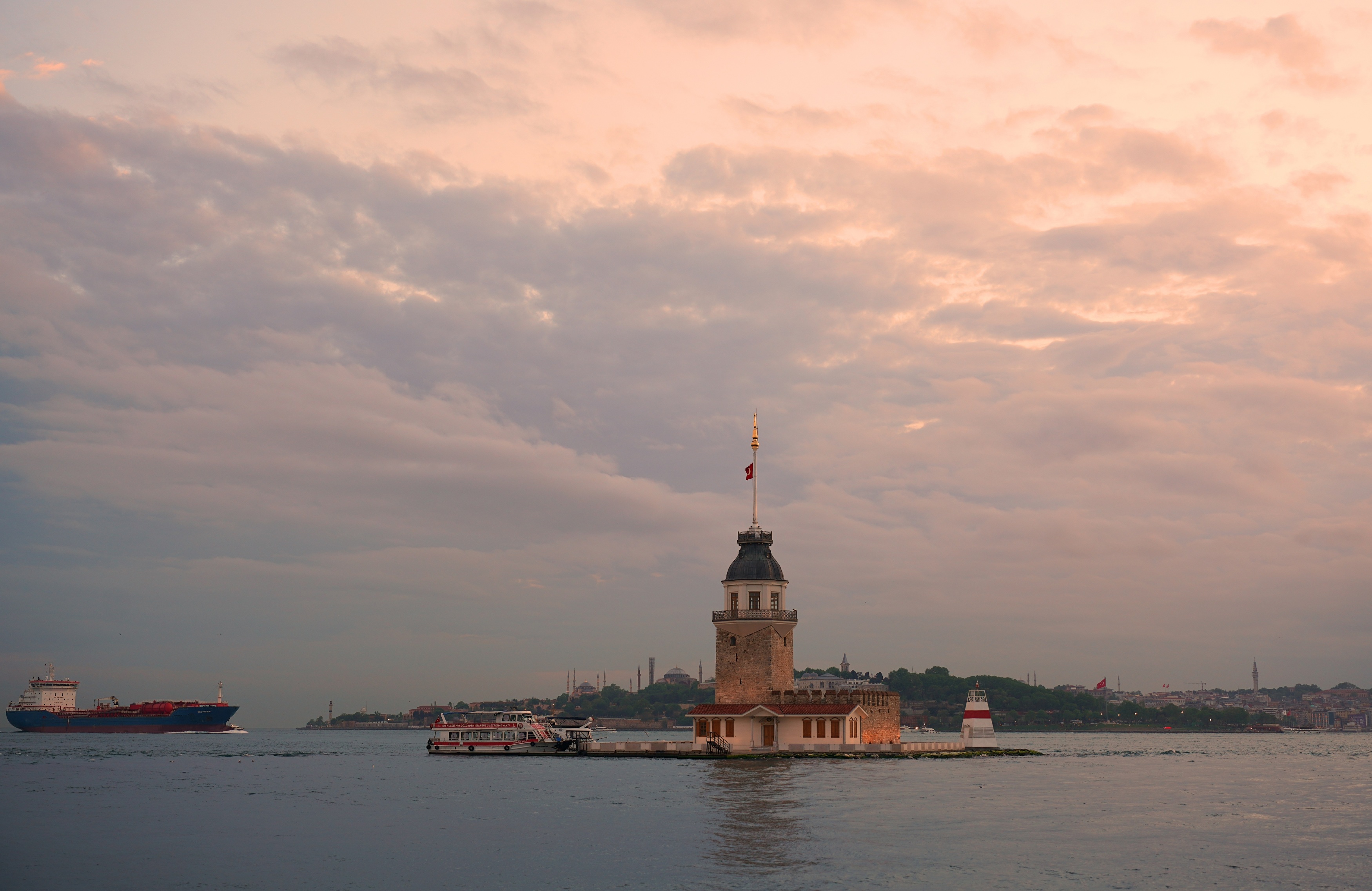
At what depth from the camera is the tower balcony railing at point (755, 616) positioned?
73938 mm

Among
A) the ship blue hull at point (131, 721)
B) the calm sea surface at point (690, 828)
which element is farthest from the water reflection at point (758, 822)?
the ship blue hull at point (131, 721)

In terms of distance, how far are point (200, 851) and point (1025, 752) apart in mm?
69150

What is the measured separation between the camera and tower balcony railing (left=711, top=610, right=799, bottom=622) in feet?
243

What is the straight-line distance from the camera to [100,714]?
17412cm

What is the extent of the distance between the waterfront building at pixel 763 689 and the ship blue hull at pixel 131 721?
129 meters

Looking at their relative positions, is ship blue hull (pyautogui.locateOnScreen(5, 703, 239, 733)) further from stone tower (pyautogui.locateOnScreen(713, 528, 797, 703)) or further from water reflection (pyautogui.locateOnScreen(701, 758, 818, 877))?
water reflection (pyautogui.locateOnScreen(701, 758, 818, 877))

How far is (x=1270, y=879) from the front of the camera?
31422 mm

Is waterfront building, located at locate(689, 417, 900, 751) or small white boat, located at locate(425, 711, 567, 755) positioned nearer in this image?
waterfront building, located at locate(689, 417, 900, 751)

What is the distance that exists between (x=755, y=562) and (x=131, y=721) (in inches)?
5282

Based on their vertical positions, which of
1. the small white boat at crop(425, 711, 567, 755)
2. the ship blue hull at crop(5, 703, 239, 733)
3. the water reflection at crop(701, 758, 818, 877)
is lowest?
the ship blue hull at crop(5, 703, 239, 733)

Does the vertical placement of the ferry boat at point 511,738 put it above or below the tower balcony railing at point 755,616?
below

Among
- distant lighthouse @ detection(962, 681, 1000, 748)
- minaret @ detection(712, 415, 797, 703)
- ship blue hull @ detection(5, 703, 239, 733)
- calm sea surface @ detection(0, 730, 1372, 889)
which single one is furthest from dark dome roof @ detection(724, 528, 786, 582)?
ship blue hull @ detection(5, 703, 239, 733)

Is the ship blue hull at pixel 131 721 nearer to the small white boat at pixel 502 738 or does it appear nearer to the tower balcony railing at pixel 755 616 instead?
the small white boat at pixel 502 738

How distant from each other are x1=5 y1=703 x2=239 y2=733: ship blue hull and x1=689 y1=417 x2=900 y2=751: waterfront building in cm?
12874
